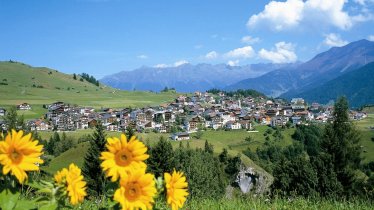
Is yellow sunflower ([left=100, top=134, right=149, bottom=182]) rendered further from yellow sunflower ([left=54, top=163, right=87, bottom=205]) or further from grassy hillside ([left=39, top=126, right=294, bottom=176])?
grassy hillside ([left=39, top=126, right=294, bottom=176])

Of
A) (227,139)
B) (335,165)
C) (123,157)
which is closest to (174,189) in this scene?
(123,157)

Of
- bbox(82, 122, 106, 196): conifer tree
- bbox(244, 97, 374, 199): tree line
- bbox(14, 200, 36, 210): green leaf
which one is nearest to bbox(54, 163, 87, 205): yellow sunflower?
bbox(14, 200, 36, 210): green leaf

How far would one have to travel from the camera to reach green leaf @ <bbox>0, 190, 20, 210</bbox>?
3023mm

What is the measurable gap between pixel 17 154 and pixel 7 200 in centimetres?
45

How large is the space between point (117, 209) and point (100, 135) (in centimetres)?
4492

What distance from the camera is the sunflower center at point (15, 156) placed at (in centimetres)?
282

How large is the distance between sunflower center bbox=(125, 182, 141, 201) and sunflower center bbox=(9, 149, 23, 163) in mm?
813

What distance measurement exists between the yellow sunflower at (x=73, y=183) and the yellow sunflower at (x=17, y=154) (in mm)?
381

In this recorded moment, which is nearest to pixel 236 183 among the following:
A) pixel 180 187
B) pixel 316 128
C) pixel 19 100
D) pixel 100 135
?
pixel 100 135

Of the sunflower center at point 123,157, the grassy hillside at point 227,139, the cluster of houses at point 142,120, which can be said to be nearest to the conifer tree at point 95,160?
the sunflower center at point 123,157

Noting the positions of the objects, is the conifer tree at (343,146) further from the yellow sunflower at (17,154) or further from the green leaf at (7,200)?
the yellow sunflower at (17,154)

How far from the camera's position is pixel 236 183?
88.1 metres

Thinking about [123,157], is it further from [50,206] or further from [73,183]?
[50,206]

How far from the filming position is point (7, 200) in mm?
3037
